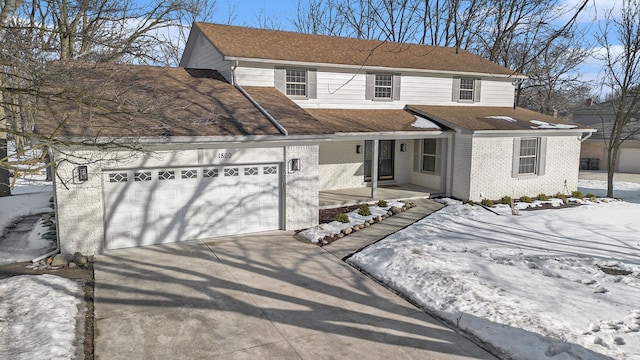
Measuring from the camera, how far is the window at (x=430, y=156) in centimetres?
1724

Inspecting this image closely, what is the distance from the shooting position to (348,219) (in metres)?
12.7

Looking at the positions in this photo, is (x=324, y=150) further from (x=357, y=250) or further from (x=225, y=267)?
(x=225, y=267)

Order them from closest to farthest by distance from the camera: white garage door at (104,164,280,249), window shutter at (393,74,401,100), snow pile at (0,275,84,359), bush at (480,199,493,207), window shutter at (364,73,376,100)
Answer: snow pile at (0,275,84,359) → white garage door at (104,164,280,249) → bush at (480,199,493,207) → window shutter at (364,73,376,100) → window shutter at (393,74,401,100)

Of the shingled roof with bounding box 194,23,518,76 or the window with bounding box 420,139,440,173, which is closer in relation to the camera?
the shingled roof with bounding box 194,23,518,76

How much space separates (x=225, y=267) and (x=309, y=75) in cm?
907

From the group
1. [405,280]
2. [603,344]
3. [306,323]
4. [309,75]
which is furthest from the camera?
[309,75]

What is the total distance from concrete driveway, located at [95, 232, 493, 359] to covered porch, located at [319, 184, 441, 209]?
4862 millimetres

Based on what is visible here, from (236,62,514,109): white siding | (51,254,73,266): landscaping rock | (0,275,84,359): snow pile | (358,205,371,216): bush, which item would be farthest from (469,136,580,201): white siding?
(0,275,84,359): snow pile

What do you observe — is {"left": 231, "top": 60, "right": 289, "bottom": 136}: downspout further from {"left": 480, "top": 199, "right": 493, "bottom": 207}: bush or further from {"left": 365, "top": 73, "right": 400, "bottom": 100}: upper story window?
{"left": 480, "top": 199, "right": 493, "bottom": 207}: bush

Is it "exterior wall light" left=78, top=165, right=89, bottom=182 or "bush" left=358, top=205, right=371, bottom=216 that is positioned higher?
"exterior wall light" left=78, top=165, right=89, bottom=182

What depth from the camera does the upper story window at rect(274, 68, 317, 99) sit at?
624 inches

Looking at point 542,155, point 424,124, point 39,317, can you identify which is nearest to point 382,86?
point 424,124

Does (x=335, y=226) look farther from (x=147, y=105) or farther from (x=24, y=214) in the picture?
(x=24, y=214)

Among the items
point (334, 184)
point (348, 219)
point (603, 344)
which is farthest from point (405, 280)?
point (334, 184)
